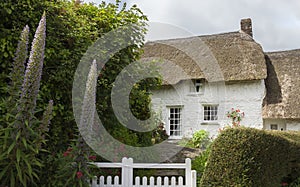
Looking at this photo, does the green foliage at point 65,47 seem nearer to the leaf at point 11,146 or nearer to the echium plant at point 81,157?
the echium plant at point 81,157

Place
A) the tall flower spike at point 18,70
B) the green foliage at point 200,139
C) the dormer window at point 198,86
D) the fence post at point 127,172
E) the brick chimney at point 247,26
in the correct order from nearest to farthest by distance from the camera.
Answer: the tall flower spike at point 18,70 < the fence post at point 127,172 < the green foliage at point 200,139 < the dormer window at point 198,86 < the brick chimney at point 247,26

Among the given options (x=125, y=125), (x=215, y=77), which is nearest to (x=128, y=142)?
(x=125, y=125)

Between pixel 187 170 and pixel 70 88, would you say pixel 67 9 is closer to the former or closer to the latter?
pixel 70 88

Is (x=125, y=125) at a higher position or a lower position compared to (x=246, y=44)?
lower

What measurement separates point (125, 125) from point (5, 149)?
3026mm

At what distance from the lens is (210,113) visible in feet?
53.3

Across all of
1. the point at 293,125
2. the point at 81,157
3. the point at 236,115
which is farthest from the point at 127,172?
the point at 293,125

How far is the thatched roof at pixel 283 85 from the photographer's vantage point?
15.9 m

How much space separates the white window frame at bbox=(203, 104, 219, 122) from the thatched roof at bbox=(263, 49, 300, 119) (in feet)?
7.72

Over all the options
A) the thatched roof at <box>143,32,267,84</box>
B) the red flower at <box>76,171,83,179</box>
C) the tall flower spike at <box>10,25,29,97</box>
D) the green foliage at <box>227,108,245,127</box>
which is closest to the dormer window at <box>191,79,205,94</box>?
the thatched roof at <box>143,32,267,84</box>

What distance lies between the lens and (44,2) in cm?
542

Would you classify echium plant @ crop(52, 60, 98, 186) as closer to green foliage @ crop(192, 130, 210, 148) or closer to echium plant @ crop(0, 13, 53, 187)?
echium plant @ crop(0, 13, 53, 187)

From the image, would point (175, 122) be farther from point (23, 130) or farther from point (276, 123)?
point (23, 130)

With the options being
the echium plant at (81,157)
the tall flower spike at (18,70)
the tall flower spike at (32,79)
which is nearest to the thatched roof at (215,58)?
the echium plant at (81,157)
